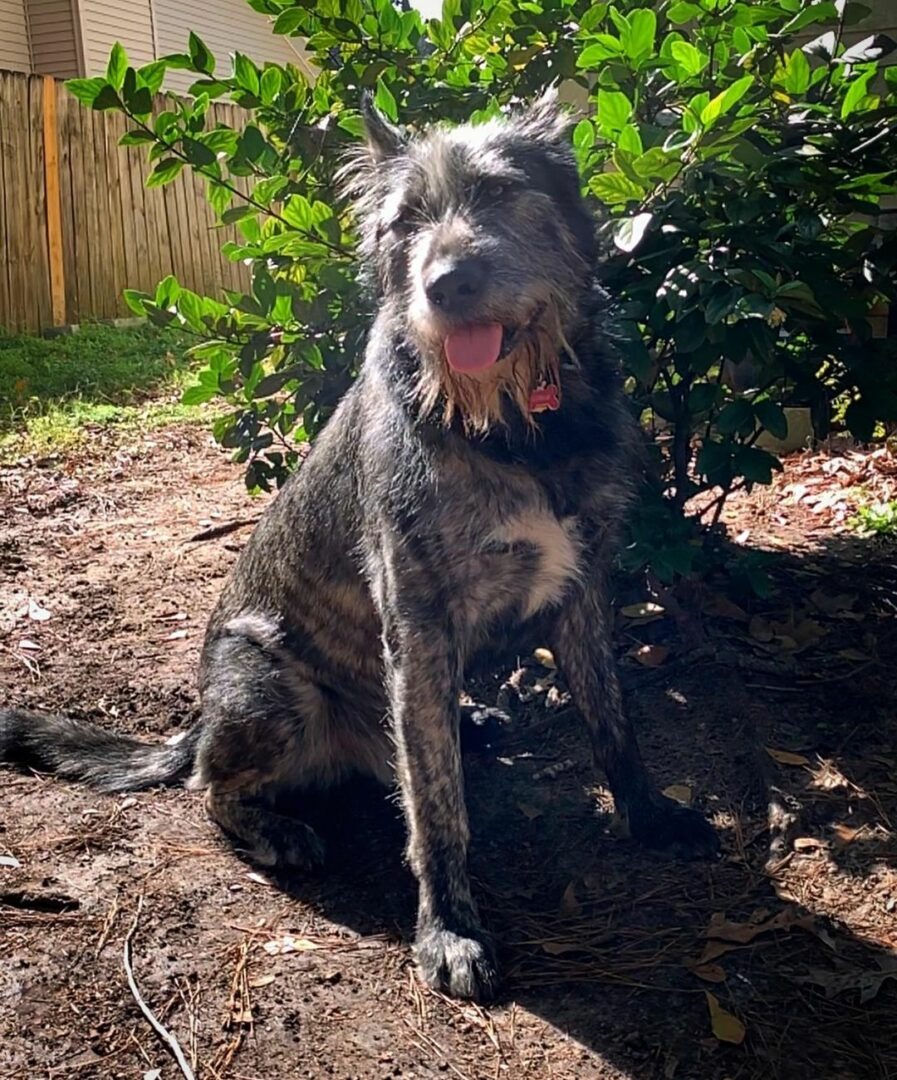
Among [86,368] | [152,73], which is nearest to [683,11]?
[152,73]

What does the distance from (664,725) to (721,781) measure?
0.36m

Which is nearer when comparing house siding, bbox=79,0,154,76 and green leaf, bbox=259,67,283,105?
green leaf, bbox=259,67,283,105

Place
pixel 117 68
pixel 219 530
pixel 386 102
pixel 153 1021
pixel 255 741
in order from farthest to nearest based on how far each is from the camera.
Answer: pixel 219 530 → pixel 386 102 → pixel 117 68 → pixel 255 741 → pixel 153 1021

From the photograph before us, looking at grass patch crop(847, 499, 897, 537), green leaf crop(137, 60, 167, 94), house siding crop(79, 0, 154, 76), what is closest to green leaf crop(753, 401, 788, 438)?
grass patch crop(847, 499, 897, 537)

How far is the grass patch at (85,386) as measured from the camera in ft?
27.3

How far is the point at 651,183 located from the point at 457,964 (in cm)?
217

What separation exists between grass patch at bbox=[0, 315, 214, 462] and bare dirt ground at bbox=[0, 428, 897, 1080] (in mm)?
3744

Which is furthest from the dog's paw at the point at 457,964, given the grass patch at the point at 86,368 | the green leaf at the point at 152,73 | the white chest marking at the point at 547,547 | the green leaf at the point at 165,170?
the grass patch at the point at 86,368

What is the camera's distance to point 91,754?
3697mm

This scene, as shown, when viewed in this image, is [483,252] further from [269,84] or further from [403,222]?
[269,84]

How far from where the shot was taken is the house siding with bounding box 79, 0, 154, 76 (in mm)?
17078

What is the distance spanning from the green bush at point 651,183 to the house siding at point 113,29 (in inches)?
590

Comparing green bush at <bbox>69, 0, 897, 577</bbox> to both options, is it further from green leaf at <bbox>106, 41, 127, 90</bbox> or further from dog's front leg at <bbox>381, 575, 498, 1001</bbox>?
dog's front leg at <bbox>381, 575, 498, 1001</bbox>

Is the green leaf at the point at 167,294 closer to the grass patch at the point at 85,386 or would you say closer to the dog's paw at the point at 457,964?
the dog's paw at the point at 457,964
